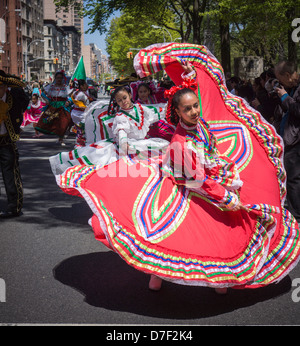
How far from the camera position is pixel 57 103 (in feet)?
48.4

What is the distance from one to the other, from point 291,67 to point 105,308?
13.3 feet

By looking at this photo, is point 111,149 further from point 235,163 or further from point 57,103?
point 57,103

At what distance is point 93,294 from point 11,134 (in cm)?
313

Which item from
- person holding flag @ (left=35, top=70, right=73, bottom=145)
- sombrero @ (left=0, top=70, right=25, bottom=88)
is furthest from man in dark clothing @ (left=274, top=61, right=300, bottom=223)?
person holding flag @ (left=35, top=70, right=73, bottom=145)

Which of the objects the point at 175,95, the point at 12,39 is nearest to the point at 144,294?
the point at 175,95

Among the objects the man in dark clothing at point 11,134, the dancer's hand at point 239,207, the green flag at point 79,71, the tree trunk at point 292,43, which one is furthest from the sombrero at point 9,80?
the tree trunk at point 292,43

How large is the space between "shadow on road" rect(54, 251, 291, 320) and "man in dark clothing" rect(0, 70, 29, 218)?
2.08 meters

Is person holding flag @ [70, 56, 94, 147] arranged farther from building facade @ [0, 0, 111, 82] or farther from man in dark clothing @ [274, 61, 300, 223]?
building facade @ [0, 0, 111, 82]

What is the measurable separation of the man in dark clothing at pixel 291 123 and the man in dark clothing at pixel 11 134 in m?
3.40

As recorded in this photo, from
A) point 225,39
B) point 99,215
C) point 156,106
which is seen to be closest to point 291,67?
point 156,106

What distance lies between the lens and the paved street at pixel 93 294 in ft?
12.9

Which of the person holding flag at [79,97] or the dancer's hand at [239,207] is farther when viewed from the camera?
the person holding flag at [79,97]

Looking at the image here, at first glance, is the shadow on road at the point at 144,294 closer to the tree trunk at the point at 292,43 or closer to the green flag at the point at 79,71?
the green flag at the point at 79,71

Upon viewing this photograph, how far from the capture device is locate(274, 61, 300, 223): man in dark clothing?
6.53 metres
